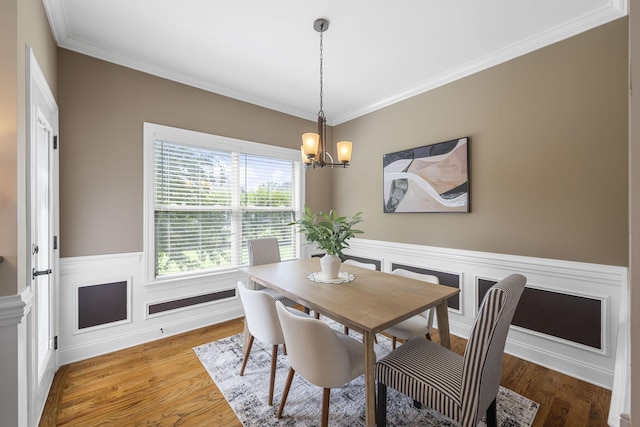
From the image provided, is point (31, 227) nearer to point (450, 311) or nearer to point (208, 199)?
point (208, 199)

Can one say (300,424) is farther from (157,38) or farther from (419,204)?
(157,38)

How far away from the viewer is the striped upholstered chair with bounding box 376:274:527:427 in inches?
50.6

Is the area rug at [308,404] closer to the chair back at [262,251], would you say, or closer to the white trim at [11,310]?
the chair back at [262,251]

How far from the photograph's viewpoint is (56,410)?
1925 millimetres

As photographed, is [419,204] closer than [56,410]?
No

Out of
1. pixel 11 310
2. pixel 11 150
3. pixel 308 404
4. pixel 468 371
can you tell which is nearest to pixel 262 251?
pixel 308 404

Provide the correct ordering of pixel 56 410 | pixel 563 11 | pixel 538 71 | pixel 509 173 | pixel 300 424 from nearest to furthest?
pixel 300 424 < pixel 56 410 < pixel 563 11 < pixel 538 71 < pixel 509 173

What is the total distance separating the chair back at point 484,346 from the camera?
49.8 inches

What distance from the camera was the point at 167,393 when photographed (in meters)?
2.10

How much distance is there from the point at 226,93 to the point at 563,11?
128 inches

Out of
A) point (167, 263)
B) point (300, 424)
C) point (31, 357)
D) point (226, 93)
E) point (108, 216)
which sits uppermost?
point (226, 93)

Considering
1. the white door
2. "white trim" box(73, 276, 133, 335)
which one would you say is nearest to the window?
"white trim" box(73, 276, 133, 335)

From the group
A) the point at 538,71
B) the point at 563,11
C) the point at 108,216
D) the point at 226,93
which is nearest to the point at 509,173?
the point at 538,71

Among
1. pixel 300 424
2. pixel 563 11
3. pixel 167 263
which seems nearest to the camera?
pixel 300 424
